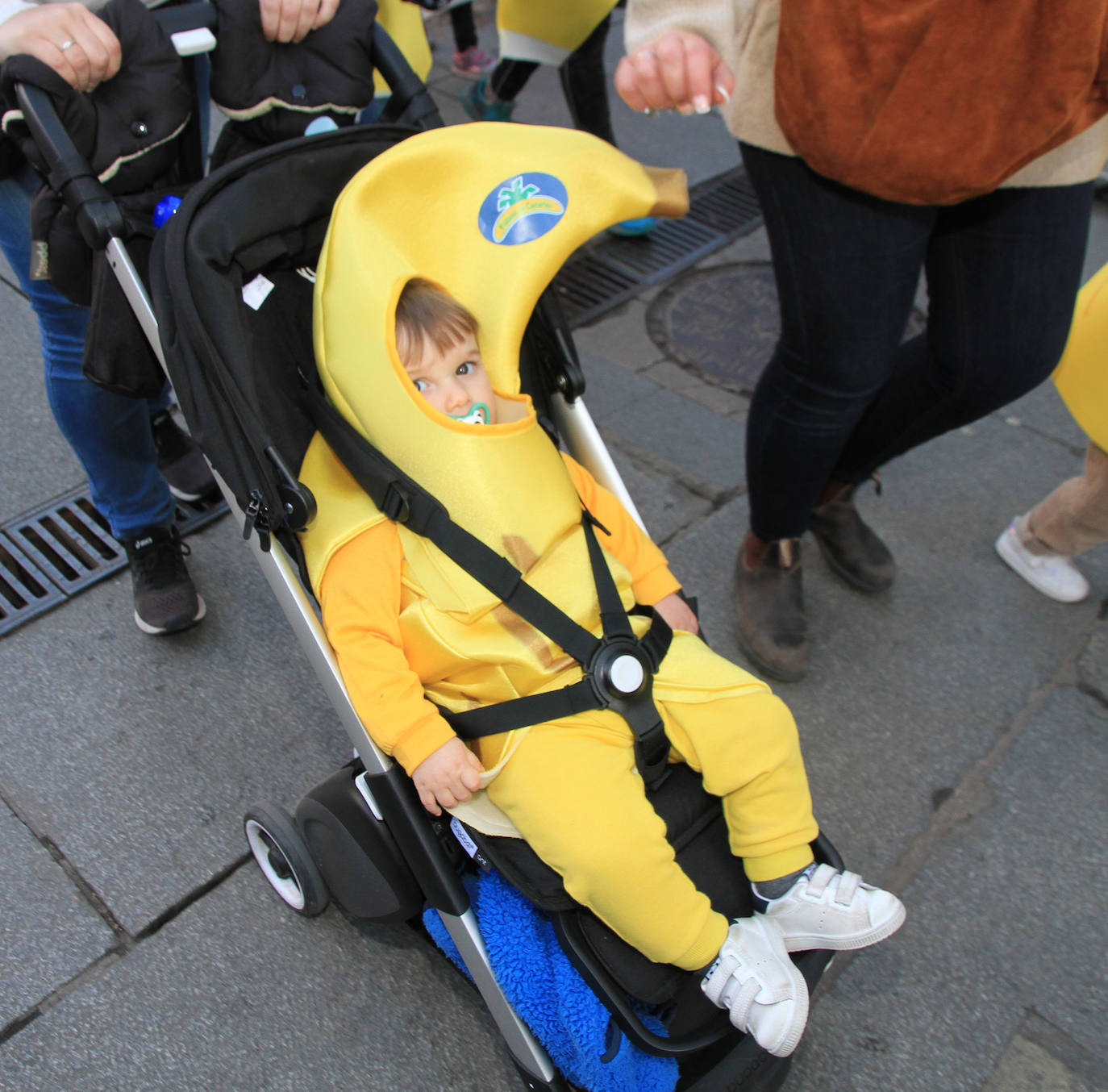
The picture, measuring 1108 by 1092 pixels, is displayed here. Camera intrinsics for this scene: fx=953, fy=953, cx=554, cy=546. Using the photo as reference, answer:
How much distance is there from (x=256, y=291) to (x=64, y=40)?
47 cm

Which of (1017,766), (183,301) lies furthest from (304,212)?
(1017,766)

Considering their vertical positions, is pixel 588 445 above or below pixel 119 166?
below

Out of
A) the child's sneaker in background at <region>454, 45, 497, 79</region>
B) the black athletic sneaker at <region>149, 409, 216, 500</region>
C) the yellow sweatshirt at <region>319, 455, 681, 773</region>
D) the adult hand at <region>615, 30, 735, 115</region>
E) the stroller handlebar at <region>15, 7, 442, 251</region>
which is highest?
the stroller handlebar at <region>15, 7, 442, 251</region>

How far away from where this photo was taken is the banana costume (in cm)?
144

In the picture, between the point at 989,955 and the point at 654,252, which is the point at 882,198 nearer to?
the point at 989,955

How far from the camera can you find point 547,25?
10.0ft

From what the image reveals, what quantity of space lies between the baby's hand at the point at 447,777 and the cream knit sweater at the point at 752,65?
1.19m

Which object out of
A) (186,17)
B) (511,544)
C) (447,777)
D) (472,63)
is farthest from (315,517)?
(472,63)

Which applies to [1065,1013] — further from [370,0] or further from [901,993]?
[370,0]

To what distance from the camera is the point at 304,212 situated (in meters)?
1.63

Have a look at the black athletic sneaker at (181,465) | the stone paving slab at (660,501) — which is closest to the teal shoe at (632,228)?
the stone paving slab at (660,501)

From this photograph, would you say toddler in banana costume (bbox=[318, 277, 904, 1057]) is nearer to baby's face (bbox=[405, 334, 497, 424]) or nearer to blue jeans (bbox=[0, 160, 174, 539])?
baby's face (bbox=[405, 334, 497, 424])

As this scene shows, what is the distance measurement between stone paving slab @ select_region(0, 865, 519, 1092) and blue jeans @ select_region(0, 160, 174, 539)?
943 millimetres

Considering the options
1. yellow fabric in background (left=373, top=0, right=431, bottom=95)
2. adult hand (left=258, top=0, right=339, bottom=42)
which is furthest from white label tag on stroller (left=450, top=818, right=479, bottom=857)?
yellow fabric in background (left=373, top=0, right=431, bottom=95)
